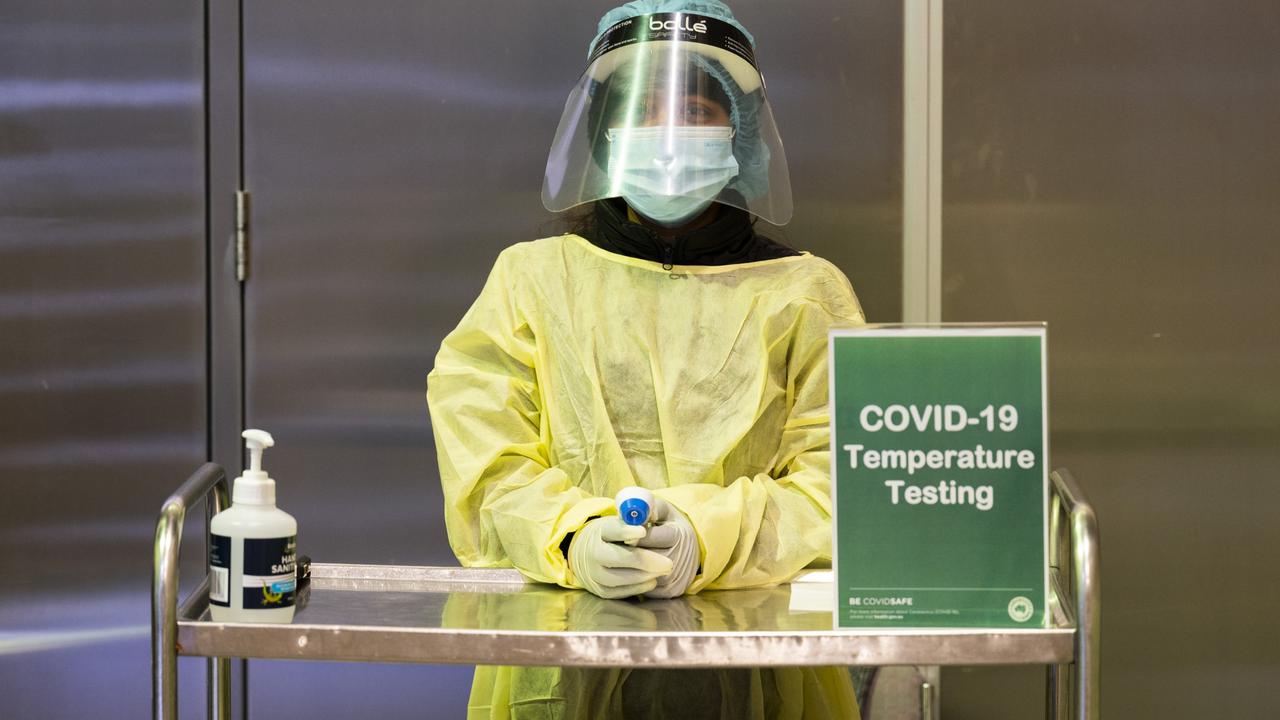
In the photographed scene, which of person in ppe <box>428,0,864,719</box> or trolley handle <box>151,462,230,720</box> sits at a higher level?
person in ppe <box>428,0,864,719</box>

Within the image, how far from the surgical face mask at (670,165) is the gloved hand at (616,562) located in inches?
17.9

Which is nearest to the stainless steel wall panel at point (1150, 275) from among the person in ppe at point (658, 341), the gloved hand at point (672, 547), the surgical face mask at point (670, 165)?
the person in ppe at point (658, 341)

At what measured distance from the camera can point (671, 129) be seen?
1.50m

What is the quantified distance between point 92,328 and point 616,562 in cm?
159

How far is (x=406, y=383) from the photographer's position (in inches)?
90.2

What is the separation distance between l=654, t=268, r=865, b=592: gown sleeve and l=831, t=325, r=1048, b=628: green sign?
187 millimetres

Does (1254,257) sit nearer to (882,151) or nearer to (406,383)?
(882,151)

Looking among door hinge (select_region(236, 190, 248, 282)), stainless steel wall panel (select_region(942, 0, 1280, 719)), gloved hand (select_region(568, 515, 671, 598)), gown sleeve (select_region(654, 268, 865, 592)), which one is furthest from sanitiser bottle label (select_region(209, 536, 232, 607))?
stainless steel wall panel (select_region(942, 0, 1280, 719))

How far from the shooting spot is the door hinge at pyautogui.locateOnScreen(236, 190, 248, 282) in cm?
228

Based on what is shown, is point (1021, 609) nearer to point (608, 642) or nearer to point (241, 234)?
point (608, 642)

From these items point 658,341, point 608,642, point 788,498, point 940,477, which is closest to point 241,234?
point 658,341

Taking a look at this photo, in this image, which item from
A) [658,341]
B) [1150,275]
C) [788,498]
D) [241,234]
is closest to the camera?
[788,498]

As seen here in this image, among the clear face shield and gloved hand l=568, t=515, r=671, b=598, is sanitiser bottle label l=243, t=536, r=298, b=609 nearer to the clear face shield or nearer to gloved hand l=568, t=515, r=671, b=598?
gloved hand l=568, t=515, r=671, b=598

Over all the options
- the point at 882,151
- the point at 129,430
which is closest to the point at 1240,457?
the point at 882,151
